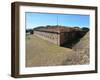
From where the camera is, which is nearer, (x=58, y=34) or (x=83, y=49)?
(x=58, y=34)

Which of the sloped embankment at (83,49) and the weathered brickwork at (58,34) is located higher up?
the weathered brickwork at (58,34)

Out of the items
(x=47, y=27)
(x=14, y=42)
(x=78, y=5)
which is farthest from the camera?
(x=78, y=5)

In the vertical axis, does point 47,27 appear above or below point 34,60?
above

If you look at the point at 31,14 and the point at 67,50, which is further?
Answer: the point at 67,50

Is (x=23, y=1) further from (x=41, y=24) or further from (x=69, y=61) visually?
(x=69, y=61)

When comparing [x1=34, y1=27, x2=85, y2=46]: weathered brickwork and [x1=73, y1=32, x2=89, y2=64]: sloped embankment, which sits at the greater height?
[x1=34, y1=27, x2=85, y2=46]: weathered brickwork

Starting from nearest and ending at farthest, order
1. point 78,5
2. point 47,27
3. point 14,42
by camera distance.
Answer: point 14,42 → point 47,27 → point 78,5

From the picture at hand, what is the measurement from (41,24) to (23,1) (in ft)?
0.79

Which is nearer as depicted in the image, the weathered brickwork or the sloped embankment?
the weathered brickwork

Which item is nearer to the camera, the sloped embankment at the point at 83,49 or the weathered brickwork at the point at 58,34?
the weathered brickwork at the point at 58,34

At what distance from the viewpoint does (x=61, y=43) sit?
6.84 ft

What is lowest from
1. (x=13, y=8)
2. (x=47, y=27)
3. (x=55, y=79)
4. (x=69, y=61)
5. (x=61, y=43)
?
(x=55, y=79)

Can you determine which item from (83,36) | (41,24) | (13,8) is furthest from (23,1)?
(83,36)

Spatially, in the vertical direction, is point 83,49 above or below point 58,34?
below
